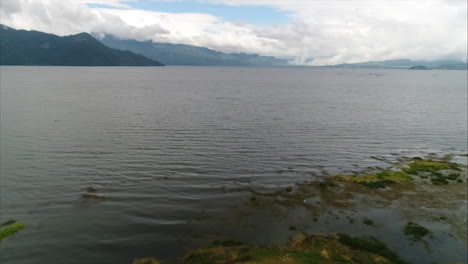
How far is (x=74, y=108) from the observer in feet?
286

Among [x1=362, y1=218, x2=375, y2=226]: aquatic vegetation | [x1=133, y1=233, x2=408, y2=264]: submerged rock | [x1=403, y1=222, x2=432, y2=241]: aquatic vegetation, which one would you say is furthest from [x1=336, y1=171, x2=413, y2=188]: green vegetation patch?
[x1=133, y1=233, x2=408, y2=264]: submerged rock

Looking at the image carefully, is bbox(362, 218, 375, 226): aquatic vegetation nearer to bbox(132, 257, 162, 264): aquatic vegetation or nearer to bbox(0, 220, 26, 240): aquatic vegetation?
bbox(132, 257, 162, 264): aquatic vegetation

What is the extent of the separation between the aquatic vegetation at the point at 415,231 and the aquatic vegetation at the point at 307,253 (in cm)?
390

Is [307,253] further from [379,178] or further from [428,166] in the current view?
[428,166]

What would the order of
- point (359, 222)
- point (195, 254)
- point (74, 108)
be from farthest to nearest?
point (74, 108) < point (359, 222) < point (195, 254)

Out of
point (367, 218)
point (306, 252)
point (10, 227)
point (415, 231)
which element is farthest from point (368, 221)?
point (10, 227)

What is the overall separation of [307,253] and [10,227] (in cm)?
2662

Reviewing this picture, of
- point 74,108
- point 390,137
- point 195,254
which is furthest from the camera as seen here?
point 74,108

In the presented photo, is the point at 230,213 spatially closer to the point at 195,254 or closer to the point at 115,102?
the point at 195,254

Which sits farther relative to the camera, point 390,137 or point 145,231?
point 390,137

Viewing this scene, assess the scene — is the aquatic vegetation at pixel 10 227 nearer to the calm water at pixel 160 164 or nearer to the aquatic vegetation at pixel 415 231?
the calm water at pixel 160 164

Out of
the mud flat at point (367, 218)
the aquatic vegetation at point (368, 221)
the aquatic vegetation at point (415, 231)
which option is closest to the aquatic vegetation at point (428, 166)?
the mud flat at point (367, 218)

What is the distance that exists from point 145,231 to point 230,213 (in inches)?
342

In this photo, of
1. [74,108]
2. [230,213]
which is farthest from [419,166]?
[74,108]
